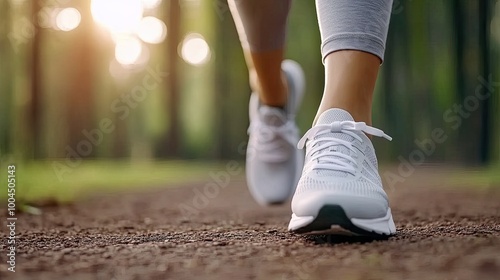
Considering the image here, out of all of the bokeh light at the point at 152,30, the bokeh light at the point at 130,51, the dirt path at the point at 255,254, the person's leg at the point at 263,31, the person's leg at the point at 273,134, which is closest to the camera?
the dirt path at the point at 255,254

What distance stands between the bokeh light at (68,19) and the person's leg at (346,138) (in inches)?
319

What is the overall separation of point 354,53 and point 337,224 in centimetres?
34

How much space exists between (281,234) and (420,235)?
0.83 ft

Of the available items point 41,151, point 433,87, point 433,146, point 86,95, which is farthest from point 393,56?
point 86,95

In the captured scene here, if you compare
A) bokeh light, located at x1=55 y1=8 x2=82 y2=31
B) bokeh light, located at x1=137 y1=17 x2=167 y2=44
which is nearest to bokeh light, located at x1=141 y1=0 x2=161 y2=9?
bokeh light, located at x1=137 y1=17 x2=167 y2=44

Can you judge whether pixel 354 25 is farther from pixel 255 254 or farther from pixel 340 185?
pixel 255 254

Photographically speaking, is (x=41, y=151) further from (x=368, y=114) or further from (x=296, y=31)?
(x=368, y=114)

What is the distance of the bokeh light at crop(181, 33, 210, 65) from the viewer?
35.8 ft

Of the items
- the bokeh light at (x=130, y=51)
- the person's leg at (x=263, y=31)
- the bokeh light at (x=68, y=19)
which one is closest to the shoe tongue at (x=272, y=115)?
the person's leg at (x=263, y=31)

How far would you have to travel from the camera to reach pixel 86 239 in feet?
3.96

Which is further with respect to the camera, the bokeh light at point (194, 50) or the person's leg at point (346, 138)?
the bokeh light at point (194, 50)

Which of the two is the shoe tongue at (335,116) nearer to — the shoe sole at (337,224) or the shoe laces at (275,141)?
the shoe sole at (337,224)

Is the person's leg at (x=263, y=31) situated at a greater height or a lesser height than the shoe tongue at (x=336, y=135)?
greater

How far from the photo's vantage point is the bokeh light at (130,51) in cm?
1367
